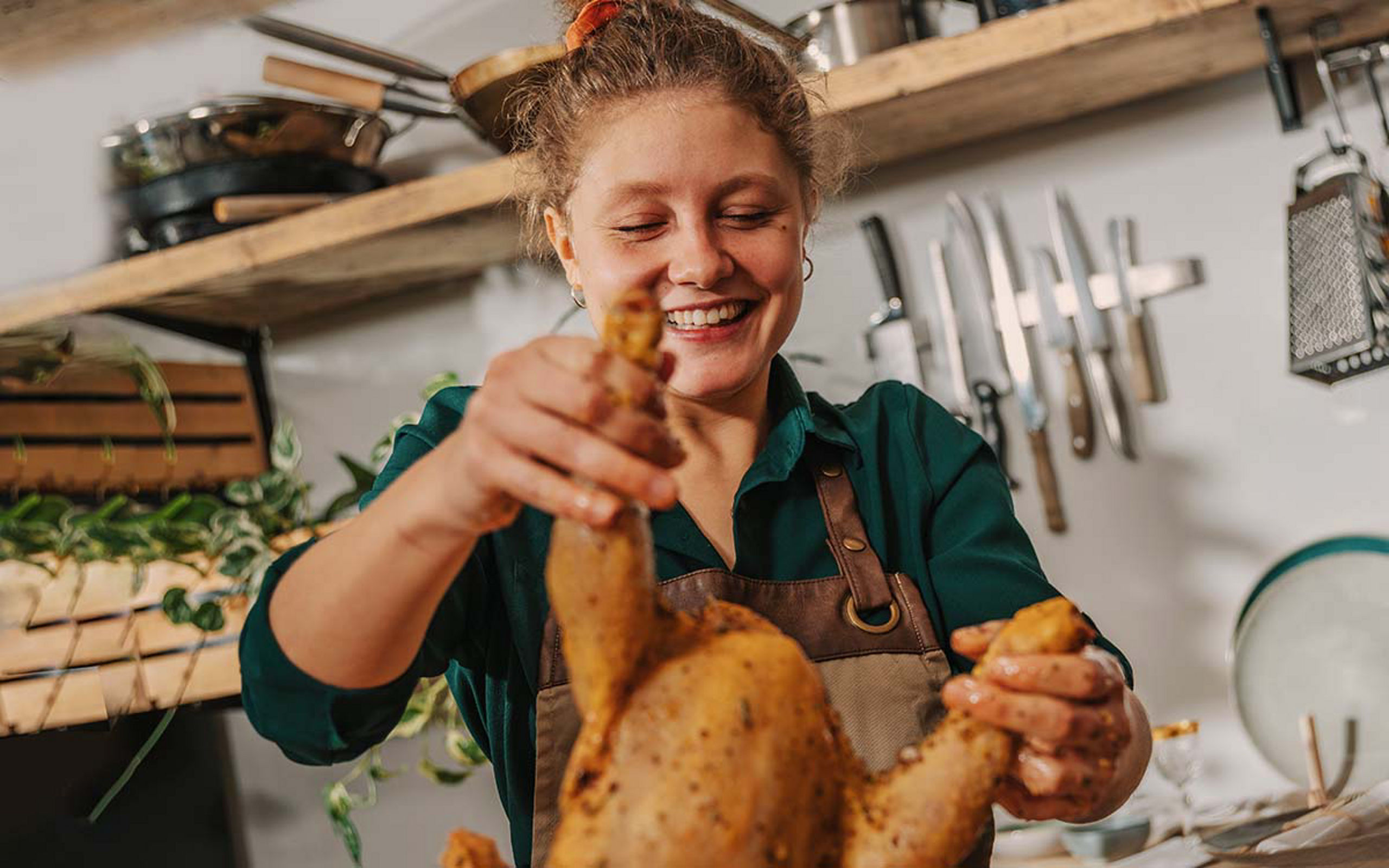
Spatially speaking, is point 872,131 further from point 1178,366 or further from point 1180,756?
point 1180,756

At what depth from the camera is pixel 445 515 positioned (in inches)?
24.9

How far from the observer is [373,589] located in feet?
2.26

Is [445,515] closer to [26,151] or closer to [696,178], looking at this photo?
[696,178]

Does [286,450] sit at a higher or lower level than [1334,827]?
higher

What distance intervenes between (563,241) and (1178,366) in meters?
1.05

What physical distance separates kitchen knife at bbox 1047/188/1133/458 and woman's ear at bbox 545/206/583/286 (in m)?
0.93

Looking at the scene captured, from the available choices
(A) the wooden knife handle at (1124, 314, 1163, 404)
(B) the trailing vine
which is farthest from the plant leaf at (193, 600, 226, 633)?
(A) the wooden knife handle at (1124, 314, 1163, 404)

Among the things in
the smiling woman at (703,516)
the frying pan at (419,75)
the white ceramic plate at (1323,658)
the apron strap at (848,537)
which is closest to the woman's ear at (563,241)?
the smiling woman at (703,516)

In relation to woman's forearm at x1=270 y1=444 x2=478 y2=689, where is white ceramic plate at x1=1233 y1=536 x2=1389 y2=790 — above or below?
below

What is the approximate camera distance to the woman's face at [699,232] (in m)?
0.94

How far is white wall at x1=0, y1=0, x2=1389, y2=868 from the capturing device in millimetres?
1769

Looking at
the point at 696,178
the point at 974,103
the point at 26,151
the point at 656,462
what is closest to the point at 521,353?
the point at 656,462

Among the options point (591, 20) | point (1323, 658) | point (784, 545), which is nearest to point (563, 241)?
point (591, 20)

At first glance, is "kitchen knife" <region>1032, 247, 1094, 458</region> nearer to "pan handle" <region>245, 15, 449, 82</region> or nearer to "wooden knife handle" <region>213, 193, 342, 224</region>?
"pan handle" <region>245, 15, 449, 82</region>
